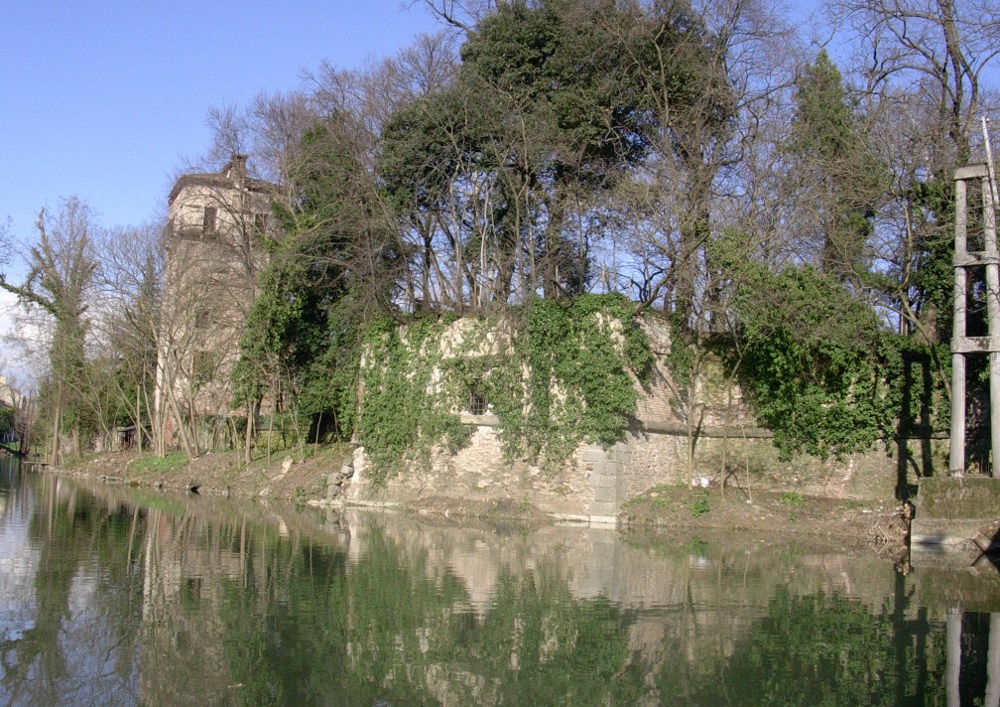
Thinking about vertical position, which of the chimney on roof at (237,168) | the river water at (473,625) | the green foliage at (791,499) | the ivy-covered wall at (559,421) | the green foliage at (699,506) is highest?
the chimney on roof at (237,168)

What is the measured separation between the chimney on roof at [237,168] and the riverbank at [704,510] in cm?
986

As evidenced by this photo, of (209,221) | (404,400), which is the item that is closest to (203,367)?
(209,221)

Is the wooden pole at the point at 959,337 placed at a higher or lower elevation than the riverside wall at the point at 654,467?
higher

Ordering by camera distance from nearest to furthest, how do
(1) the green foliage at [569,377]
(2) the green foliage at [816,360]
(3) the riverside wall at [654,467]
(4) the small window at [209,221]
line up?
(2) the green foliage at [816,360] < (3) the riverside wall at [654,467] < (1) the green foliage at [569,377] < (4) the small window at [209,221]

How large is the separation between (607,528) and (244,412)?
17967mm

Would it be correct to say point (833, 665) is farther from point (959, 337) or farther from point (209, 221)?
point (209, 221)

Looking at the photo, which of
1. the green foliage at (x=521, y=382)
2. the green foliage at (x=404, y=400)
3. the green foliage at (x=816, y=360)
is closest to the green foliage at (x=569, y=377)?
the green foliage at (x=521, y=382)

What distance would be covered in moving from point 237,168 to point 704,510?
64.8ft

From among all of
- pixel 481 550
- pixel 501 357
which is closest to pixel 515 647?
pixel 481 550

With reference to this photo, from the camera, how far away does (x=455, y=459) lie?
23000 millimetres

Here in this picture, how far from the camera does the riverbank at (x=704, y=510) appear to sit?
1772cm

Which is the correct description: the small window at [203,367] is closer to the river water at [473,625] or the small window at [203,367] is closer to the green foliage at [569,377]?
the green foliage at [569,377]

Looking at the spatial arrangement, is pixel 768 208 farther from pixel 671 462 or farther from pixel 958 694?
pixel 958 694

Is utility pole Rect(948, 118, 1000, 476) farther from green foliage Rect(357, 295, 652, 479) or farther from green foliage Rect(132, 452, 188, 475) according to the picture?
green foliage Rect(132, 452, 188, 475)
